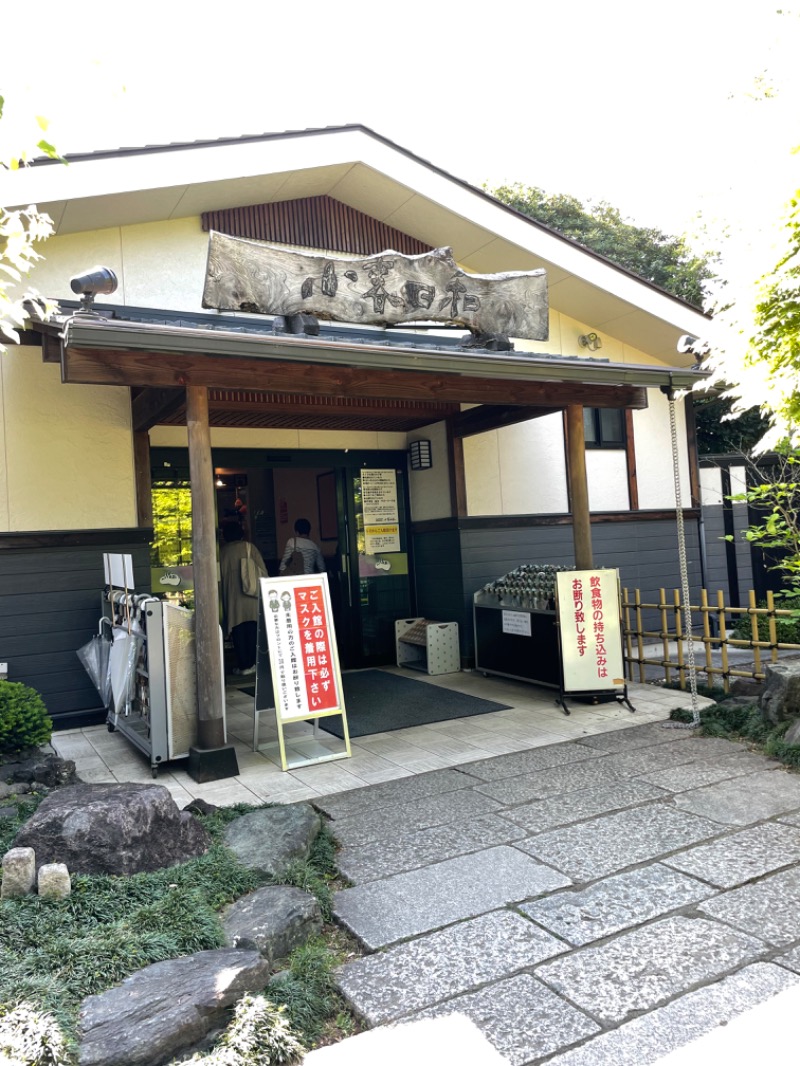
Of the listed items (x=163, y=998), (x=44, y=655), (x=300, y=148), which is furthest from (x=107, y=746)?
(x=300, y=148)

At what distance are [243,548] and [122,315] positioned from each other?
3.25 meters

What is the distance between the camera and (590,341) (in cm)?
1017

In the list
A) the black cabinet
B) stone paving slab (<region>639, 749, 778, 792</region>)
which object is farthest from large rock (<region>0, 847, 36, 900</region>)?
the black cabinet

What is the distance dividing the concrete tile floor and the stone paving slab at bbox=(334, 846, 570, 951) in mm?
1452

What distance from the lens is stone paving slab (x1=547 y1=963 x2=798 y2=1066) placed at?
8.03ft

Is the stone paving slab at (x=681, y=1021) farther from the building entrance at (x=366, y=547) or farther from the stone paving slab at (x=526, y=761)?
the building entrance at (x=366, y=547)

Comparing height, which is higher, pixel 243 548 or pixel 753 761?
pixel 243 548

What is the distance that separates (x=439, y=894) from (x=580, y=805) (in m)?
1.44

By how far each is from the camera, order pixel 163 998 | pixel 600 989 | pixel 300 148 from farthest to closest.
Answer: pixel 300 148
pixel 600 989
pixel 163 998

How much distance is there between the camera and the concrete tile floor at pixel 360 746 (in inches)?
209

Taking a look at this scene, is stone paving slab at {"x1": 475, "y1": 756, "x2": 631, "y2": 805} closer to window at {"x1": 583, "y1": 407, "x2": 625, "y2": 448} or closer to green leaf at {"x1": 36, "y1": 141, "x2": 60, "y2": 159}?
green leaf at {"x1": 36, "y1": 141, "x2": 60, "y2": 159}

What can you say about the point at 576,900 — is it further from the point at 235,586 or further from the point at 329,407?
the point at 235,586

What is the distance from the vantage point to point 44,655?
698cm

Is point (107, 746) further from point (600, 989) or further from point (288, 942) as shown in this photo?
point (600, 989)
